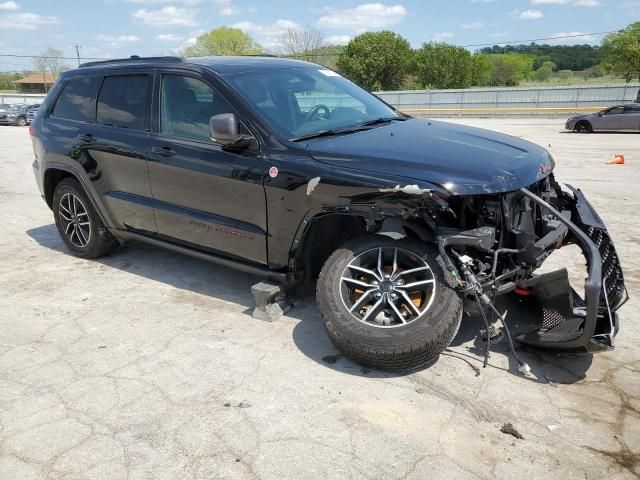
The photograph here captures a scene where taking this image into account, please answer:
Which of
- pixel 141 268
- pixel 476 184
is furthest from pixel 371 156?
pixel 141 268

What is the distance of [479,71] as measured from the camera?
71.8 m

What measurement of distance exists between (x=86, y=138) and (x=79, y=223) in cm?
98

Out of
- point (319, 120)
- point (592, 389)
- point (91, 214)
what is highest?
point (319, 120)

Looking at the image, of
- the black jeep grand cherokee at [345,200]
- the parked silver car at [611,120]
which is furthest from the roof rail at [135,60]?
the parked silver car at [611,120]

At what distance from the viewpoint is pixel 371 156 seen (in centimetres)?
352

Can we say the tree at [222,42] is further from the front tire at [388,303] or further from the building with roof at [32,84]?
the front tire at [388,303]

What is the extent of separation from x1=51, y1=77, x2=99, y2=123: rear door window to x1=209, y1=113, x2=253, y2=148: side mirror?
6.41 feet

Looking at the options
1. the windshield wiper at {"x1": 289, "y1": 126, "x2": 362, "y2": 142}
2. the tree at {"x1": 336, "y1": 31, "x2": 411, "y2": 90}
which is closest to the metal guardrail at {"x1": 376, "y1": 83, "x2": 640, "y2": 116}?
the tree at {"x1": 336, "y1": 31, "x2": 411, "y2": 90}

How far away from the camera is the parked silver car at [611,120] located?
66.1ft

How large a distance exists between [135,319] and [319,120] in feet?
6.97

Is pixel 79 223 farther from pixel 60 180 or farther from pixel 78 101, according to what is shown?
pixel 78 101

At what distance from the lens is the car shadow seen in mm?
3537

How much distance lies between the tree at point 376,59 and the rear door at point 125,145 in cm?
5288

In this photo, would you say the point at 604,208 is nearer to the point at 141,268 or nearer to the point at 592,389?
the point at 592,389
